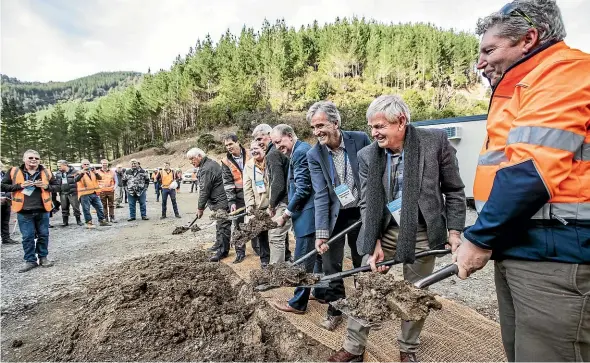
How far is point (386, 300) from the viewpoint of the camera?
5.39ft

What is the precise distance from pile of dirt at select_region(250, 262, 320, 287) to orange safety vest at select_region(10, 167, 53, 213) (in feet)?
15.1

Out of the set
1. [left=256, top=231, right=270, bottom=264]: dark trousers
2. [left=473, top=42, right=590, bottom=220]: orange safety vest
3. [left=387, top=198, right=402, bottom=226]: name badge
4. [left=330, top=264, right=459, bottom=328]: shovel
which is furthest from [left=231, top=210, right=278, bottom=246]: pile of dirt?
[left=473, top=42, right=590, bottom=220]: orange safety vest

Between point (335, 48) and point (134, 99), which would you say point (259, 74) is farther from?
point (134, 99)

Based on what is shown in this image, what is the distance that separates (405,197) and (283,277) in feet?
3.87

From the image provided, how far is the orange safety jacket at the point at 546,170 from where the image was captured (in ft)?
3.56

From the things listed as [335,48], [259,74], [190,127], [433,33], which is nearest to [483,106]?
[433,33]

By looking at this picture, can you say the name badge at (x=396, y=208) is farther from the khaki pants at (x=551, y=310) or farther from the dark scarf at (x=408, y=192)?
the khaki pants at (x=551, y=310)

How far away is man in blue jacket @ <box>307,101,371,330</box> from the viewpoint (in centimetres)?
287

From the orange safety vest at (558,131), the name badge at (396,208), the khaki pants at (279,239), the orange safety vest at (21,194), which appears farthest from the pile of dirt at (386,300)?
the orange safety vest at (21,194)

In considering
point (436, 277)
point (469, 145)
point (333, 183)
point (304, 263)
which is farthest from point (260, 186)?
point (469, 145)

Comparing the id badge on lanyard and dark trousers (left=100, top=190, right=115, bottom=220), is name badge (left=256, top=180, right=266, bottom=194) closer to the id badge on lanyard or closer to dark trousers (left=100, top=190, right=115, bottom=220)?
the id badge on lanyard

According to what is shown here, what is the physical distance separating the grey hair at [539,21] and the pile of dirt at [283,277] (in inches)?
81.5

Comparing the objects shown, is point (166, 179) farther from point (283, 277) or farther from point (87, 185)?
point (283, 277)

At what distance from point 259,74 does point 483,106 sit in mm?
30628
